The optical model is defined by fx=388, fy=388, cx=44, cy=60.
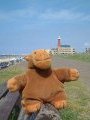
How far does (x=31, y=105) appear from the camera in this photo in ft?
12.0

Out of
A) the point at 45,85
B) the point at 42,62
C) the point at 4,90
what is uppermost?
the point at 42,62

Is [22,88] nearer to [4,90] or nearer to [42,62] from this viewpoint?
[42,62]

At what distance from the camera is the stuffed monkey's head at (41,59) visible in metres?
3.63

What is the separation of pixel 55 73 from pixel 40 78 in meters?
0.19

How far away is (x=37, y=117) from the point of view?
347cm

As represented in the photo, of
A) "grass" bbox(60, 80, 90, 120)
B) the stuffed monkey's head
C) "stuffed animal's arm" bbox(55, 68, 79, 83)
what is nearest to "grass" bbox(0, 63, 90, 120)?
"grass" bbox(60, 80, 90, 120)

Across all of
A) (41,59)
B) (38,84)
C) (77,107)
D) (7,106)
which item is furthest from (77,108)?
(41,59)

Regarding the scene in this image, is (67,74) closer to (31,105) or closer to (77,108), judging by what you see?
(31,105)

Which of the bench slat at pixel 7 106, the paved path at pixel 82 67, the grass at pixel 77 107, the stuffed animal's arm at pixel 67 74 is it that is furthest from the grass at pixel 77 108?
the paved path at pixel 82 67

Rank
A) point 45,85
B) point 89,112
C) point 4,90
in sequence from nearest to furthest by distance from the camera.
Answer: point 45,85 < point 4,90 < point 89,112

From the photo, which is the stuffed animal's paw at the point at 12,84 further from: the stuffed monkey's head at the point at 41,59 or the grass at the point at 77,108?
the grass at the point at 77,108

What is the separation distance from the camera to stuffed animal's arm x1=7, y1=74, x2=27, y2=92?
371 cm

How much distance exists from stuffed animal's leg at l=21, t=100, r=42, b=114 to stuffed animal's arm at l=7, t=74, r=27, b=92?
0.16 meters

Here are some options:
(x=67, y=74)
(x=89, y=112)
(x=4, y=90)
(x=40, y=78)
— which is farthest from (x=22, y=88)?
(x=89, y=112)
